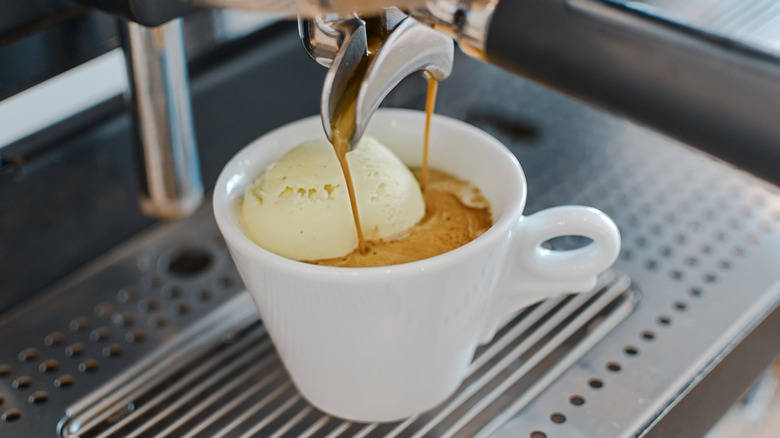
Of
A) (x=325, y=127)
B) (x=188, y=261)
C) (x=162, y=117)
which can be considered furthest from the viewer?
(x=188, y=261)

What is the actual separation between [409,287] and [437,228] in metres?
0.06

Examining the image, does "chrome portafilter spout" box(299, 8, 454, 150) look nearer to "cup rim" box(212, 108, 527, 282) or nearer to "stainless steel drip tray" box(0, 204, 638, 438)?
"cup rim" box(212, 108, 527, 282)

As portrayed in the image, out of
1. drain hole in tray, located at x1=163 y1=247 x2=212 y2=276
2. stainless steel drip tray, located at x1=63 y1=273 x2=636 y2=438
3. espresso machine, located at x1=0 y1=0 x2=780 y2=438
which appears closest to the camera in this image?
espresso machine, located at x1=0 y1=0 x2=780 y2=438

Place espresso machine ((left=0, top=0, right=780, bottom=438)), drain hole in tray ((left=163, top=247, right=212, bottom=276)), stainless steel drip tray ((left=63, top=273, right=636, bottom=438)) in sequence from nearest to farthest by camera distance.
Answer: espresso machine ((left=0, top=0, right=780, bottom=438)), stainless steel drip tray ((left=63, top=273, right=636, bottom=438)), drain hole in tray ((left=163, top=247, right=212, bottom=276))

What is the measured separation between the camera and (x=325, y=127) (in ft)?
0.97

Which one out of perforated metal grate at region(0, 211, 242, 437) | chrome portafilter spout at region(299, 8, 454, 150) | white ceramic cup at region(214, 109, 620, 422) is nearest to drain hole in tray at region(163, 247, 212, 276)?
perforated metal grate at region(0, 211, 242, 437)

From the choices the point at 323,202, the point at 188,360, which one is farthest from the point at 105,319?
the point at 323,202

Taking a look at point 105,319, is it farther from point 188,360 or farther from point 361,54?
point 361,54

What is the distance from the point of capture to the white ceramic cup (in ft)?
1.10

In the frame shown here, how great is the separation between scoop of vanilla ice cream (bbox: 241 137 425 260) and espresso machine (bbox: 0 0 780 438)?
6 cm

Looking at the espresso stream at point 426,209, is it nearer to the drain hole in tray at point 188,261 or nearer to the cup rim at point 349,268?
the cup rim at point 349,268

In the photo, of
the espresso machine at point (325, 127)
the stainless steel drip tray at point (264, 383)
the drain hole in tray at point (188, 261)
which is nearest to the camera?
the espresso machine at point (325, 127)

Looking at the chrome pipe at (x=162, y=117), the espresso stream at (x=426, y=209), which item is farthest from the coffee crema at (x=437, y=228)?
the chrome pipe at (x=162, y=117)

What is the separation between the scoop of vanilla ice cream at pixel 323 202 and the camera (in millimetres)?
360
